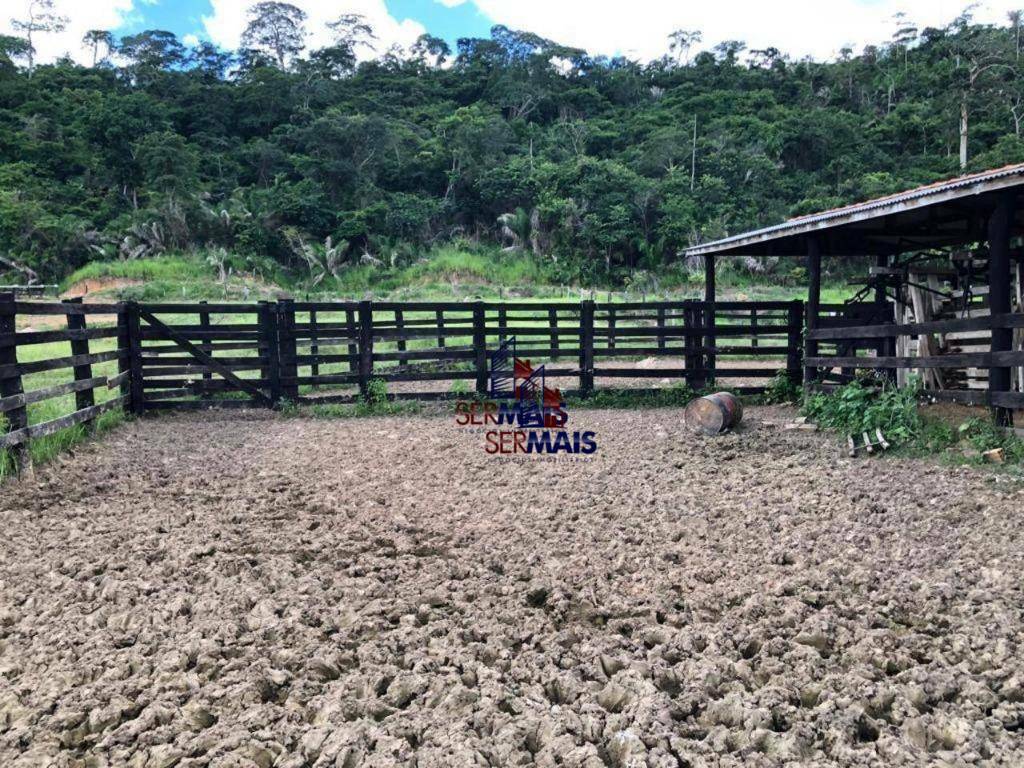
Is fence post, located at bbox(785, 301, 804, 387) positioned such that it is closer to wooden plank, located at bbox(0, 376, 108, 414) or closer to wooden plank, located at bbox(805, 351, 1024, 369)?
wooden plank, located at bbox(805, 351, 1024, 369)

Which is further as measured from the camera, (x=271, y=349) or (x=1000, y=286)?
(x=271, y=349)

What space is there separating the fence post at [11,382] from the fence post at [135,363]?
2.78 m

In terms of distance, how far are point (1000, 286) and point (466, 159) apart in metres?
41.1

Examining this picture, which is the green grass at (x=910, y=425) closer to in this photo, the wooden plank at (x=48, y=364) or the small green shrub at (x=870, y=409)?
the small green shrub at (x=870, y=409)

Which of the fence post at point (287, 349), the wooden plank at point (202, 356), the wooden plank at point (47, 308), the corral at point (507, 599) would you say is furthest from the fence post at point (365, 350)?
the wooden plank at point (47, 308)

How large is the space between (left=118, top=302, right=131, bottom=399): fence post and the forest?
28.4 metres

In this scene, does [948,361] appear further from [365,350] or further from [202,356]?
[202,356]

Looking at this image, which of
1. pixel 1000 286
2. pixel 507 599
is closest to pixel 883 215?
pixel 1000 286

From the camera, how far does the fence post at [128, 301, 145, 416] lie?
331 inches

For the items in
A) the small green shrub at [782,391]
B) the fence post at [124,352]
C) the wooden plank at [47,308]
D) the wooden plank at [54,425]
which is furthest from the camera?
the small green shrub at [782,391]

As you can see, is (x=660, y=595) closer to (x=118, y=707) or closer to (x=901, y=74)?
(x=118, y=707)

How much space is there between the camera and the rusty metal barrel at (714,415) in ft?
23.7

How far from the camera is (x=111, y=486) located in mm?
5293

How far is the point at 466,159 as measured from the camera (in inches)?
1734
